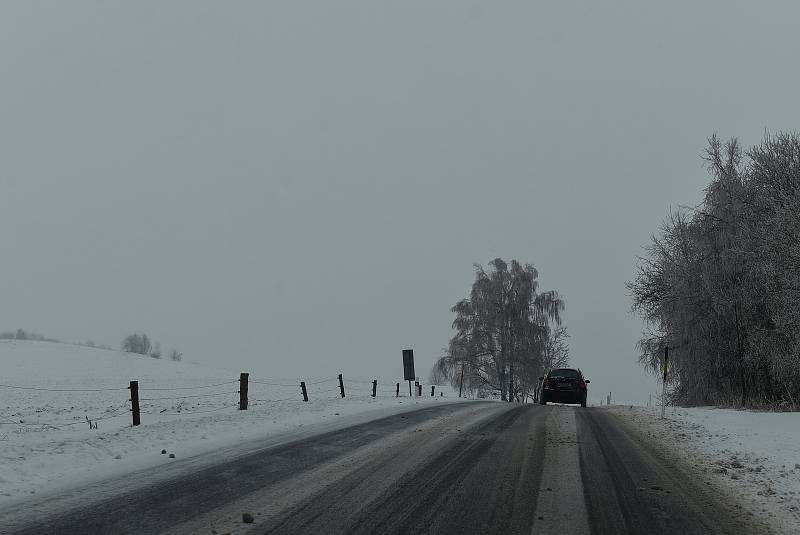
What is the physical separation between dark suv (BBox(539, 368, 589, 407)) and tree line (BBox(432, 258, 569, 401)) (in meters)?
15.4

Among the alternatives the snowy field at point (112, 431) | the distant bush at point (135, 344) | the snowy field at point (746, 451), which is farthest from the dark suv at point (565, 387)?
the distant bush at point (135, 344)

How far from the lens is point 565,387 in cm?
2347

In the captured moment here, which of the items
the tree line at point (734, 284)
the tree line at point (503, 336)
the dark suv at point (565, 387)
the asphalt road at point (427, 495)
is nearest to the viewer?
the asphalt road at point (427, 495)

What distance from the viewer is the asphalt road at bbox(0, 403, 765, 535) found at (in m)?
4.92

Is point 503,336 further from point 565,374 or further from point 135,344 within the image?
point 135,344

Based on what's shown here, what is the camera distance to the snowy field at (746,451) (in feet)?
19.4

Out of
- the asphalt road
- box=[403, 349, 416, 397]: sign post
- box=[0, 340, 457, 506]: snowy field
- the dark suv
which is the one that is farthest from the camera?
box=[403, 349, 416, 397]: sign post

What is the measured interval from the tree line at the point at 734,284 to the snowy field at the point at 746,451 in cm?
299

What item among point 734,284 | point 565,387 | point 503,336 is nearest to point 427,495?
point 734,284

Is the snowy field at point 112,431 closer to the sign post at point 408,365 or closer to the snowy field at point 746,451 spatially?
the snowy field at point 746,451

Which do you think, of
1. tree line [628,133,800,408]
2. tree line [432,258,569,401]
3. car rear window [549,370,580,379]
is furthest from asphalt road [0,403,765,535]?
tree line [432,258,569,401]

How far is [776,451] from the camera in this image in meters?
8.77

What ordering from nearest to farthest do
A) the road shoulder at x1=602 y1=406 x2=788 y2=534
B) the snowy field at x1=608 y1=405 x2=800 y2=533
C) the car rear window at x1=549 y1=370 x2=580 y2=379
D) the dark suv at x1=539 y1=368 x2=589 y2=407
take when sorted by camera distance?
the road shoulder at x1=602 y1=406 x2=788 y2=534 → the snowy field at x1=608 y1=405 x2=800 y2=533 → the dark suv at x1=539 y1=368 x2=589 y2=407 → the car rear window at x1=549 y1=370 x2=580 y2=379

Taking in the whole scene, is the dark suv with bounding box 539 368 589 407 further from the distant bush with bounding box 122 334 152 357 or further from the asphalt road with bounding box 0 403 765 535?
the distant bush with bounding box 122 334 152 357
